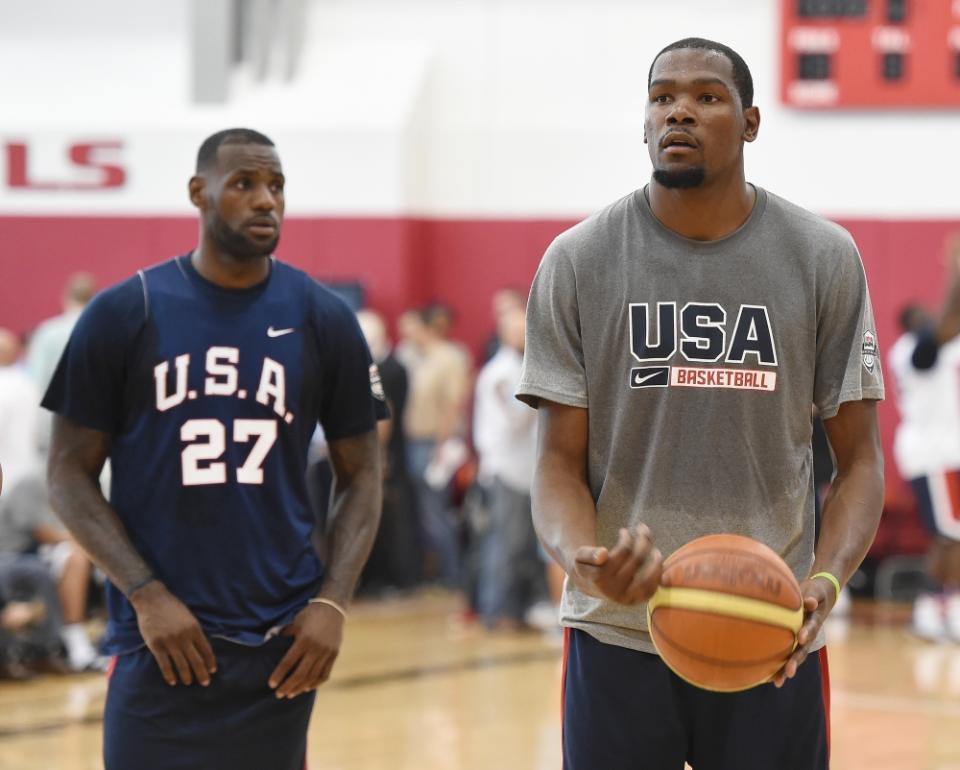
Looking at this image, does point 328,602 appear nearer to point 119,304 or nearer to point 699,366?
point 119,304

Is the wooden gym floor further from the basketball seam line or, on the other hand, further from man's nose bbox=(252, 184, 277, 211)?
the basketball seam line

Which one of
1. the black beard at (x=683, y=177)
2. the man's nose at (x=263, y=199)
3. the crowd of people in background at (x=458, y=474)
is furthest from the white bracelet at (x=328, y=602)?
the crowd of people in background at (x=458, y=474)

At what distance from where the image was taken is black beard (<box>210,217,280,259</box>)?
11.3 feet

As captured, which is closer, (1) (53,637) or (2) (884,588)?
(1) (53,637)

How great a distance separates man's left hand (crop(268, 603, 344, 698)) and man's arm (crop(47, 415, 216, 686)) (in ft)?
0.51

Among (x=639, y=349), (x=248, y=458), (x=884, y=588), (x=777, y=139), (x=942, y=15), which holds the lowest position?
(x=884, y=588)

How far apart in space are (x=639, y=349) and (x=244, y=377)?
98cm

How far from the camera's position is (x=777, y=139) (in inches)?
506

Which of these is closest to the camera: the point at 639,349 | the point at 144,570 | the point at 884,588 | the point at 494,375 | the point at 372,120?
the point at 639,349

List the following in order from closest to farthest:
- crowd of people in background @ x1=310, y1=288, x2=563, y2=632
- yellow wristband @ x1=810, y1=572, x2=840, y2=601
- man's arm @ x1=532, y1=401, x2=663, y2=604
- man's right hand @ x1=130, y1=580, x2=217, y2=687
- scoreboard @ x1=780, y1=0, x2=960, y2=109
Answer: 1. man's arm @ x1=532, y1=401, x2=663, y2=604
2. yellow wristband @ x1=810, y1=572, x2=840, y2=601
3. man's right hand @ x1=130, y1=580, x2=217, y2=687
4. crowd of people in background @ x1=310, y1=288, x2=563, y2=632
5. scoreboard @ x1=780, y1=0, x2=960, y2=109

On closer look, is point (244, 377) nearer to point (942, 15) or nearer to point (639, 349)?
point (639, 349)

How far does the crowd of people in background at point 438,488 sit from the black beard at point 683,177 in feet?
16.1

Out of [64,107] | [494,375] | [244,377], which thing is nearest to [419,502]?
[494,375]

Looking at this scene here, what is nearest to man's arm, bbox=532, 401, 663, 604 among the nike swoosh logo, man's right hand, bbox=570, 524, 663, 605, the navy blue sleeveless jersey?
man's right hand, bbox=570, 524, 663, 605
